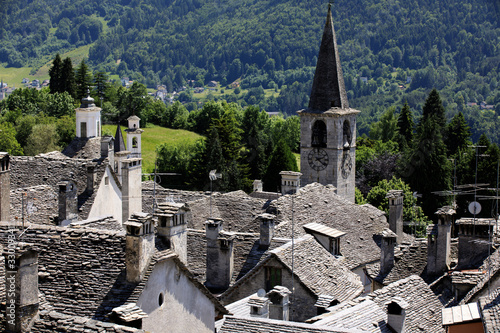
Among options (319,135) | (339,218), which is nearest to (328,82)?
(319,135)

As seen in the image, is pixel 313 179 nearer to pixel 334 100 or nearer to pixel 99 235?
pixel 334 100

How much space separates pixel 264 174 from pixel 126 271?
68.7m

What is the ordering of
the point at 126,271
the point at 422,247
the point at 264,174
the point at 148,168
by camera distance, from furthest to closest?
the point at 148,168
the point at 264,174
the point at 422,247
the point at 126,271

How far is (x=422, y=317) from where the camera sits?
77.8ft

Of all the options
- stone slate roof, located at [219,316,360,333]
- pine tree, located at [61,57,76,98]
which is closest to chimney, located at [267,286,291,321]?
stone slate roof, located at [219,316,360,333]

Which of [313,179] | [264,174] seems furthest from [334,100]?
[264,174]

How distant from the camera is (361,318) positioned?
21266 millimetres

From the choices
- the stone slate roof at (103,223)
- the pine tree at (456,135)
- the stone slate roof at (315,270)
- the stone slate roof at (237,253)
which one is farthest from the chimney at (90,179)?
the pine tree at (456,135)

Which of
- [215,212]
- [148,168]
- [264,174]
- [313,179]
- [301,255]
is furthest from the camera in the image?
[148,168]

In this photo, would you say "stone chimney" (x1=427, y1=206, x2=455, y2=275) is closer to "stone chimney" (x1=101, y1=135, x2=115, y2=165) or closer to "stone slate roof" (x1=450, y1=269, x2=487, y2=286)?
"stone slate roof" (x1=450, y1=269, x2=487, y2=286)

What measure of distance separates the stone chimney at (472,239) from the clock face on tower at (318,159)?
36.7m

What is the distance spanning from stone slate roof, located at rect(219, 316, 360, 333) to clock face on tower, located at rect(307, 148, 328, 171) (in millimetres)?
46059

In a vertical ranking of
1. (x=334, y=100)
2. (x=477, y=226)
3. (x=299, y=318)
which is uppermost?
(x=334, y=100)

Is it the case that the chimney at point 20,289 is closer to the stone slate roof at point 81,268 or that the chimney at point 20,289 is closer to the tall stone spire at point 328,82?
the stone slate roof at point 81,268
